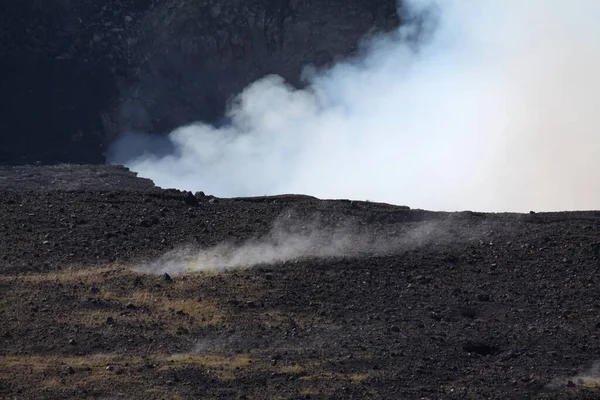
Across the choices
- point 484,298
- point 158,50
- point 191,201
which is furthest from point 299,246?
point 158,50

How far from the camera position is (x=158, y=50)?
6444 cm

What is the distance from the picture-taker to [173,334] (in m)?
38.1

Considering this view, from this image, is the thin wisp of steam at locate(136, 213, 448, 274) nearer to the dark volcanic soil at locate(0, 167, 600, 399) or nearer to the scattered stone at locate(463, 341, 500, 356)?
the dark volcanic soil at locate(0, 167, 600, 399)

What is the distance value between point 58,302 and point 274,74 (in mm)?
26454

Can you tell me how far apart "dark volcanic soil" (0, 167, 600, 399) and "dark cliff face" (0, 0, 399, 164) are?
48.8ft

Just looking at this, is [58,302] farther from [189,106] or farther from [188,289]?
[189,106]

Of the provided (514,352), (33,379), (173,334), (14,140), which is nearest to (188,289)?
(173,334)

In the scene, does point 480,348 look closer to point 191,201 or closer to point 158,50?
point 191,201

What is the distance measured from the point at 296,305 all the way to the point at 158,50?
88.1 ft

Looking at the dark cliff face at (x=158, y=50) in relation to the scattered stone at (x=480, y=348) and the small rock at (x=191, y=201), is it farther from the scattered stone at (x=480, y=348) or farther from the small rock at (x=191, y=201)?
the scattered stone at (x=480, y=348)

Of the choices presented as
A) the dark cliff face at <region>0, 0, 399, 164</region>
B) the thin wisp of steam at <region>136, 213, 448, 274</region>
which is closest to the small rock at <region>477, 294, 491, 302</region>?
the thin wisp of steam at <region>136, 213, 448, 274</region>

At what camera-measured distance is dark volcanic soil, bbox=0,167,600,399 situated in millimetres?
35500

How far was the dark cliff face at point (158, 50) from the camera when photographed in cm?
6253

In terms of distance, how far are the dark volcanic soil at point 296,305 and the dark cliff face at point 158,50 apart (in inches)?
586
